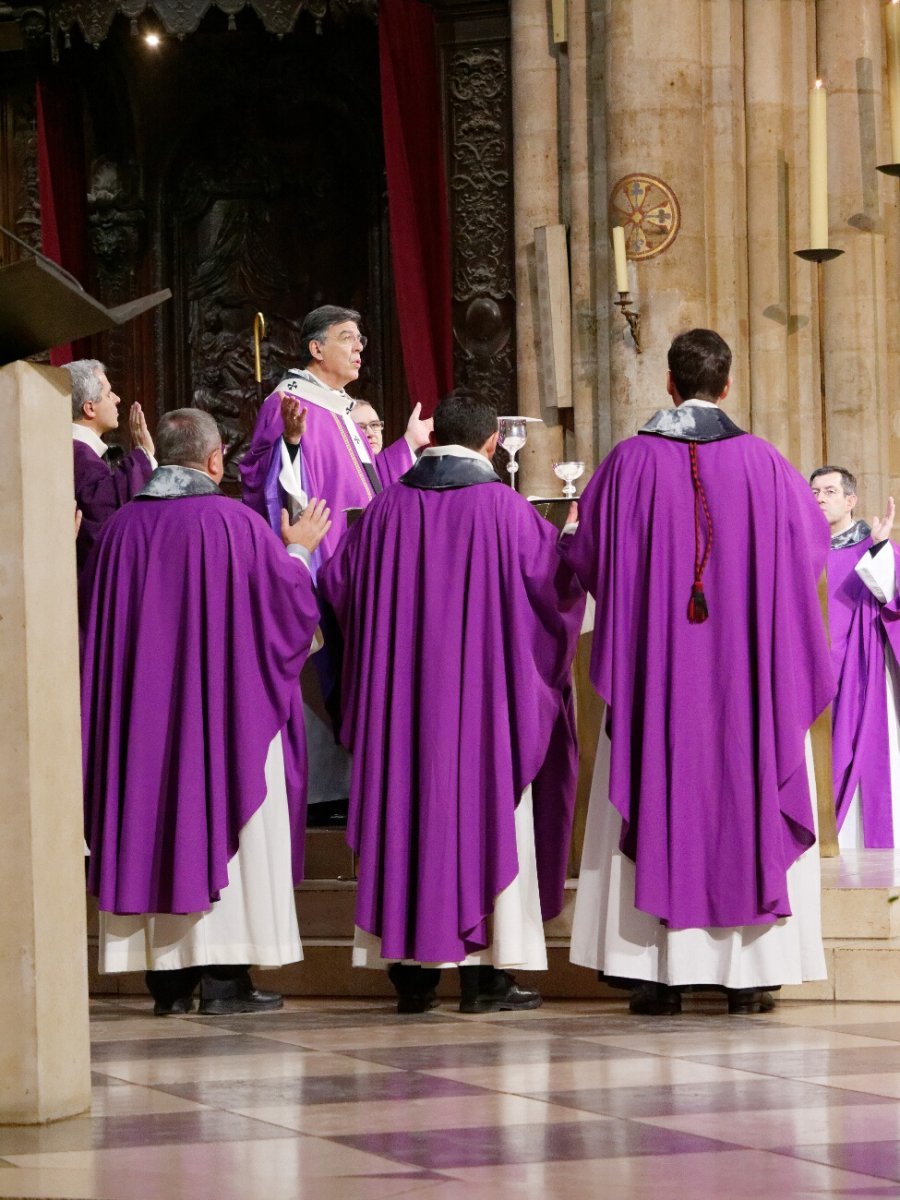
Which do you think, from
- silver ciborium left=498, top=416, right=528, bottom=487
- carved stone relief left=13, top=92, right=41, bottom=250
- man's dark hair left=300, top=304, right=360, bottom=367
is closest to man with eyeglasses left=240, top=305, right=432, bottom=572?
man's dark hair left=300, top=304, right=360, bottom=367

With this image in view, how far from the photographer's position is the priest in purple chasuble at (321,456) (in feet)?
25.0

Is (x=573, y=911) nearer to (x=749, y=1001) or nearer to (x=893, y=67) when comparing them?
(x=749, y=1001)

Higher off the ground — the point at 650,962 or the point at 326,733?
the point at 326,733

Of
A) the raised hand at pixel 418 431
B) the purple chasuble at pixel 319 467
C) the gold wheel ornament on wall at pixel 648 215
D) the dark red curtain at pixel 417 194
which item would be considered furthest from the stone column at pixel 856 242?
the raised hand at pixel 418 431

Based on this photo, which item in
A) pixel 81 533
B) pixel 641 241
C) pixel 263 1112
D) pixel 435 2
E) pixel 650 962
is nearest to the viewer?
pixel 263 1112

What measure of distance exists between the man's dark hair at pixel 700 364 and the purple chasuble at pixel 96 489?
6.69ft

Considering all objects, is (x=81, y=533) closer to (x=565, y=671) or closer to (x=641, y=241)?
(x=565, y=671)

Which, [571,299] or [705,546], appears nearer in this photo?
[705,546]

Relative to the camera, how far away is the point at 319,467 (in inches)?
312

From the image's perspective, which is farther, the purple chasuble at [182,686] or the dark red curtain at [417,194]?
the dark red curtain at [417,194]

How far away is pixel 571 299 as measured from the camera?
1093 centimetres

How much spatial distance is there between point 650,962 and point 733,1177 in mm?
2247

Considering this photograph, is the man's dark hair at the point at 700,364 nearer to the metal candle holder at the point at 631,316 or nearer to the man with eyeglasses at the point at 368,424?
the man with eyeglasses at the point at 368,424

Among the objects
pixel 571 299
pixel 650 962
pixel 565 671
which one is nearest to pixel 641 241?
pixel 571 299
